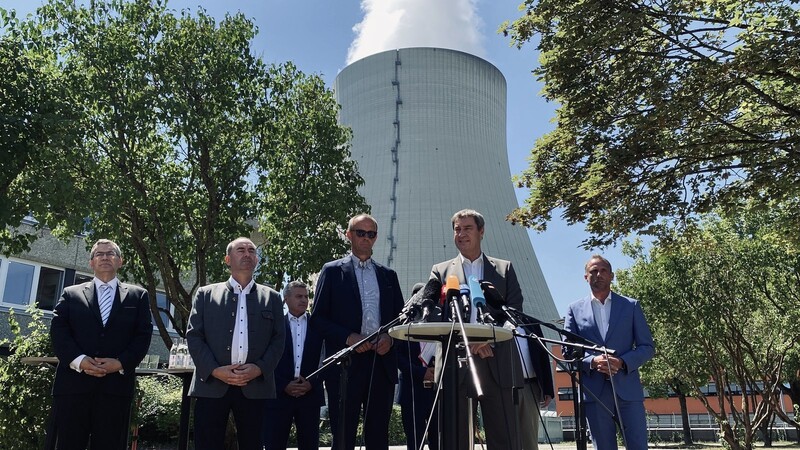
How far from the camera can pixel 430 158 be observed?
26.2 meters

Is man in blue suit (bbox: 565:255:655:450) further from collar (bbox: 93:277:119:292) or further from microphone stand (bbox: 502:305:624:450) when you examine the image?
collar (bbox: 93:277:119:292)

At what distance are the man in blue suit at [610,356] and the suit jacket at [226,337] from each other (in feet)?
6.94

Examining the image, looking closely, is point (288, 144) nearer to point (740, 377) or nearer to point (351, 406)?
point (351, 406)

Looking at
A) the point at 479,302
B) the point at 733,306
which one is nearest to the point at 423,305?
the point at 479,302

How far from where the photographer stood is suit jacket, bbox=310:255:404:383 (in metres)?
4.61

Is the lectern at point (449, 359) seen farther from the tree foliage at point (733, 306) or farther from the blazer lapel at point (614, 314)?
the tree foliage at point (733, 306)

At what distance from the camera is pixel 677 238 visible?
34.5 feet

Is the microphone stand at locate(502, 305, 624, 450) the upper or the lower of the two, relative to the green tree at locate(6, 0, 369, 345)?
lower

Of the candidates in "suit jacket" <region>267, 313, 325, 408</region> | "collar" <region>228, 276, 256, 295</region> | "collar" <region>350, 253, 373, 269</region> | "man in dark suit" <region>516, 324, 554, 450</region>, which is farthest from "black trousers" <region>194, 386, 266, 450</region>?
"man in dark suit" <region>516, 324, 554, 450</region>

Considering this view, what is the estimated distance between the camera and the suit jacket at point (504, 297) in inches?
145

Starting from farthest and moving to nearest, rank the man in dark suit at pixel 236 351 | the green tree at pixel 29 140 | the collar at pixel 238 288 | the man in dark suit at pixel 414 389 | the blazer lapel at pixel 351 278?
the green tree at pixel 29 140 < the man in dark suit at pixel 414 389 < the blazer lapel at pixel 351 278 < the collar at pixel 238 288 < the man in dark suit at pixel 236 351

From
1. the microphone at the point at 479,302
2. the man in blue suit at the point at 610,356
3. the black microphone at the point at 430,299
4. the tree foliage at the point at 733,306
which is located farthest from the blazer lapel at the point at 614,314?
the tree foliage at the point at 733,306

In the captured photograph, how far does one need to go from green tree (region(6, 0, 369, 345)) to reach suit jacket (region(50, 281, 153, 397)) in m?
6.05

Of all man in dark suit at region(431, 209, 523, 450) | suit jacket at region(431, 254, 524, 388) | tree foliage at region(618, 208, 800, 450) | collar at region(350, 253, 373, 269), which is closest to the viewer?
man in dark suit at region(431, 209, 523, 450)
